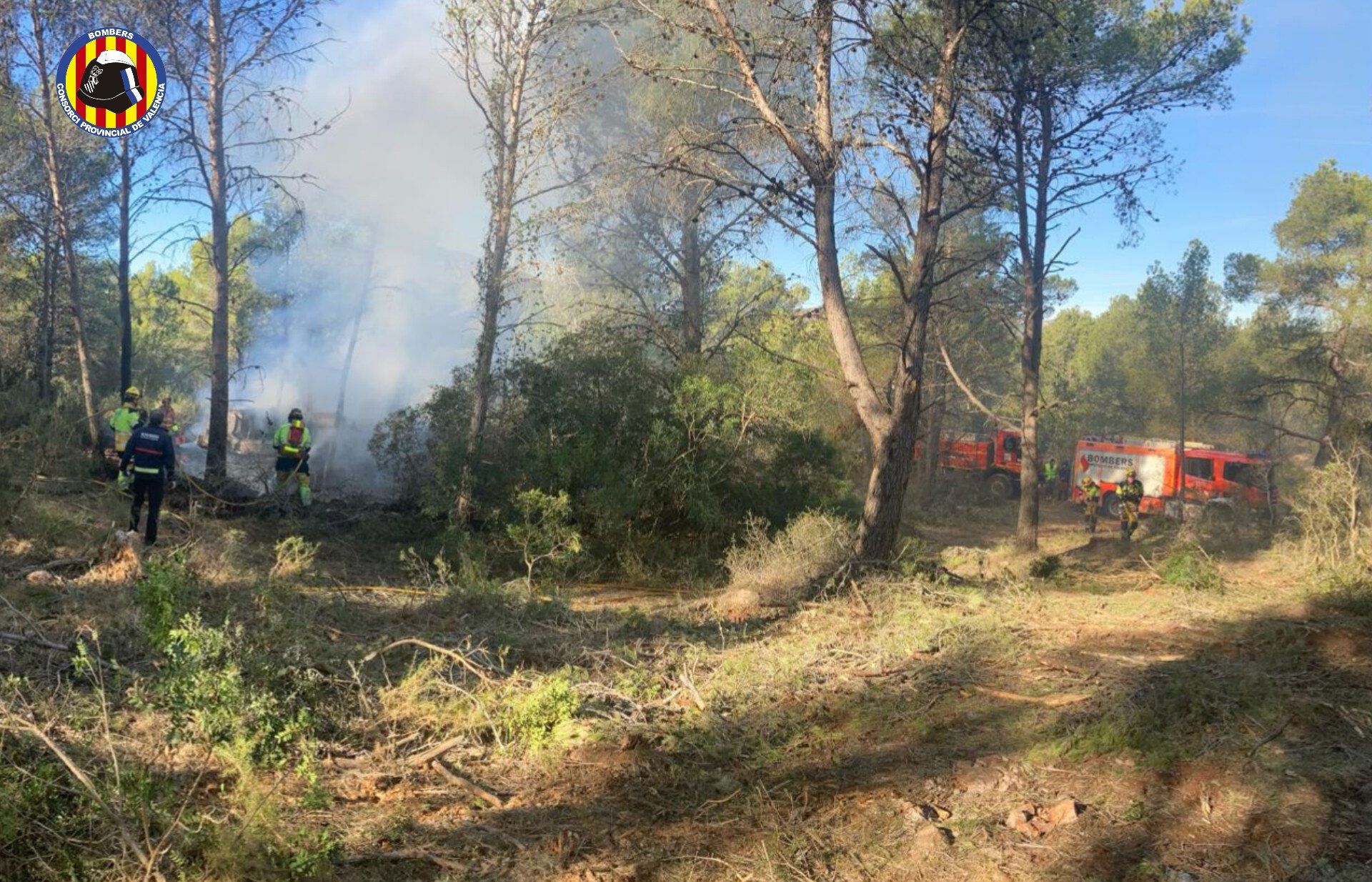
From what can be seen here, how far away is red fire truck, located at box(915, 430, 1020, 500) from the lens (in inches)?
1255

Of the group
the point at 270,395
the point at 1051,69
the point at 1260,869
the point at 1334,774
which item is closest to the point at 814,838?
the point at 1260,869

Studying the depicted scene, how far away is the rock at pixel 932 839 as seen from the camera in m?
4.18

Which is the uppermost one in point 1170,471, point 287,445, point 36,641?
point 287,445

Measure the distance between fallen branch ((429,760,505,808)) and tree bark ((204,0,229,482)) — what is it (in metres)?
11.2

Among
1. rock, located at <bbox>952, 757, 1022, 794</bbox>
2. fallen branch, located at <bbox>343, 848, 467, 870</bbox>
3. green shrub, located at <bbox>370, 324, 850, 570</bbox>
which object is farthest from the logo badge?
rock, located at <bbox>952, 757, 1022, 794</bbox>

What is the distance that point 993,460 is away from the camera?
3234 centimetres

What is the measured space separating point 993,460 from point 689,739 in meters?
28.8

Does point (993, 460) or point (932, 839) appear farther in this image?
point (993, 460)

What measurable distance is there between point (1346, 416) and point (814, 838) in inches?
921

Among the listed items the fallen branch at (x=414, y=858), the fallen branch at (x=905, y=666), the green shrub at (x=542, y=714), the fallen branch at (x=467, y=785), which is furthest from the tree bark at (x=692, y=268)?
the fallen branch at (x=414, y=858)

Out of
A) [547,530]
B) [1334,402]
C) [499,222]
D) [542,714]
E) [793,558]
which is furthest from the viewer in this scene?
[1334,402]

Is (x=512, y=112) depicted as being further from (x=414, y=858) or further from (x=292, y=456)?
(x=414, y=858)

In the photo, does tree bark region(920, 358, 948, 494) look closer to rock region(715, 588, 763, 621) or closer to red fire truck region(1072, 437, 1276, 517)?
red fire truck region(1072, 437, 1276, 517)

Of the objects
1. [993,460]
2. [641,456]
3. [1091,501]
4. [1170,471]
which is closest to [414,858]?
[641,456]
